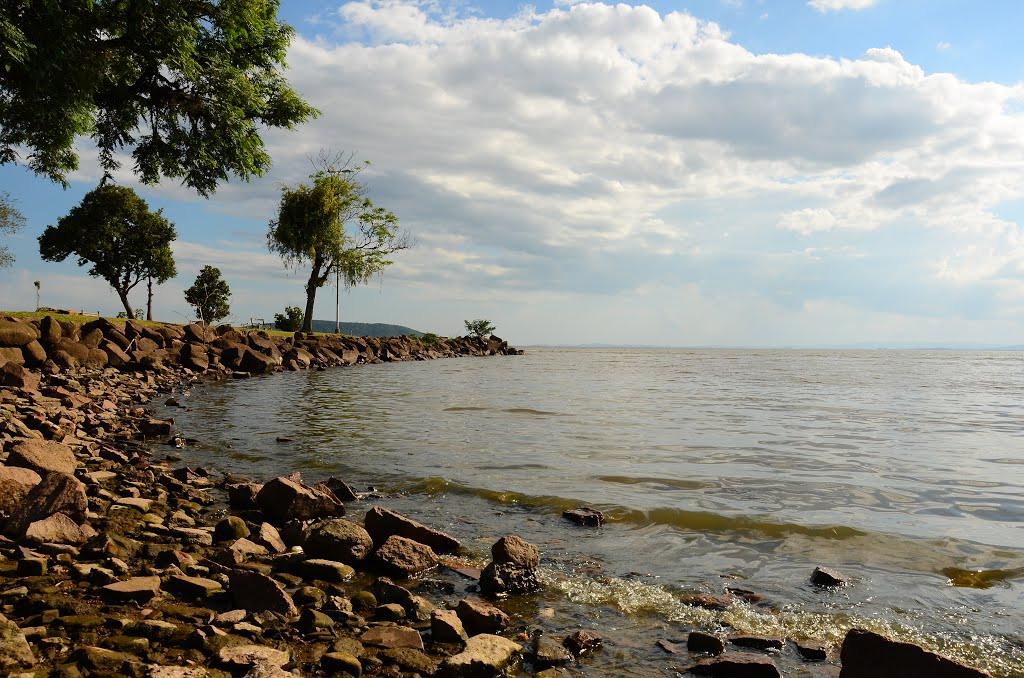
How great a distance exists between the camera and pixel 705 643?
3863mm

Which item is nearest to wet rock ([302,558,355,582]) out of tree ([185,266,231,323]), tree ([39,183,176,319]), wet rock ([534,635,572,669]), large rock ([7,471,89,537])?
wet rock ([534,635,572,669])

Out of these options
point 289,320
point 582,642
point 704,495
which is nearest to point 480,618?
point 582,642

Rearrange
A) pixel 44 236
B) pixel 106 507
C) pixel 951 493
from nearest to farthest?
pixel 106 507
pixel 951 493
pixel 44 236

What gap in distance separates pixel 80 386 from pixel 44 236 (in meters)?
46.6

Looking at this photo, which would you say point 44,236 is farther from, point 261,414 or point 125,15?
point 261,414

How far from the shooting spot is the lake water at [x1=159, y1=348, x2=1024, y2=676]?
14.8 feet

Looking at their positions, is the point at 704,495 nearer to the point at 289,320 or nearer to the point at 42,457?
the point at 42,457

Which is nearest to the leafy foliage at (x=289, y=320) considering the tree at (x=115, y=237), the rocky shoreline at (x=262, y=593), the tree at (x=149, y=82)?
the tree at (x=115, y=237)

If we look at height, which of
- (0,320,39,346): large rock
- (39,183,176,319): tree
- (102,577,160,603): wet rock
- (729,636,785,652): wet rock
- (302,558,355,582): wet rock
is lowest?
(302,558,355,582): wet rock

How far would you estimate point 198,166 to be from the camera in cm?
2200

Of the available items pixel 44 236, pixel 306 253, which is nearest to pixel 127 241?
pixel 44 236

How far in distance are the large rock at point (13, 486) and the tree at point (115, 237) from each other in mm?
52761

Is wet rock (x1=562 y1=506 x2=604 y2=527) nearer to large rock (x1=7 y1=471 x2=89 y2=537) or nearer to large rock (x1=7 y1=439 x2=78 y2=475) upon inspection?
large rock (x1=7 y1=471 x2=89 y2=537)

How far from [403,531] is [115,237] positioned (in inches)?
2256
